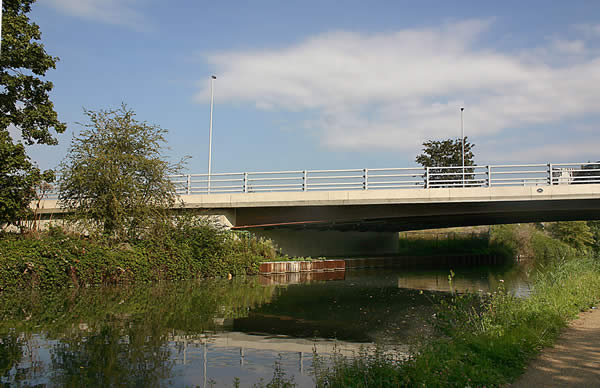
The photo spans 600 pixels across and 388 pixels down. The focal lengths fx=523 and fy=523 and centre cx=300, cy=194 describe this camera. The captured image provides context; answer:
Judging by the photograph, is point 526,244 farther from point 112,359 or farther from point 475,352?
point 112,359

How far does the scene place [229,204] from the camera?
28.2m

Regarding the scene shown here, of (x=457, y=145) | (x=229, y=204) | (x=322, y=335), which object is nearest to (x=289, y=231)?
(x=229, y=204)

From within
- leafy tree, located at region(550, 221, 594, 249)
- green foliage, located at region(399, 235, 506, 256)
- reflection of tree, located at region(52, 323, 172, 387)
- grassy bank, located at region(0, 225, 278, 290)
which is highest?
leafy tree, located at region(550, 221, 594, 249)

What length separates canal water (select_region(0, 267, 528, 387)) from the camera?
809cm

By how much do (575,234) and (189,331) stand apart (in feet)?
167

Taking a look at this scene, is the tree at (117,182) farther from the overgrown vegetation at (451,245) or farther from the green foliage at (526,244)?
the green foliage at (526,244)

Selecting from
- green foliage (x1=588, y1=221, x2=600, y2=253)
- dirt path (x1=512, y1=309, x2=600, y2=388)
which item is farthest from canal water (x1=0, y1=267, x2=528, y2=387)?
green foliage (x1=588, y1=221, x2=600, y2=253)

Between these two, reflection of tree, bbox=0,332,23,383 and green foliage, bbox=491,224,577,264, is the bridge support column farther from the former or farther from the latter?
reflection of tree, bbox=0,332,23,383

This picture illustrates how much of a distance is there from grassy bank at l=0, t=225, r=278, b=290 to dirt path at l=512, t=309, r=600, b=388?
16514mm

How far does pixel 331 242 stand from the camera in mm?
39312

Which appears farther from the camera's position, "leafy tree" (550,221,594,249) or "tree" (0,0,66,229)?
"leafy tree" (550,221,594,249)

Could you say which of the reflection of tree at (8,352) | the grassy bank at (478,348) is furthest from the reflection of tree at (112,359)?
the grassy bank at (478,348)

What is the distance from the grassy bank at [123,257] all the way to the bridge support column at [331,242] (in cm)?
540

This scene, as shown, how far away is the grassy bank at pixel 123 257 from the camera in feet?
60.6
